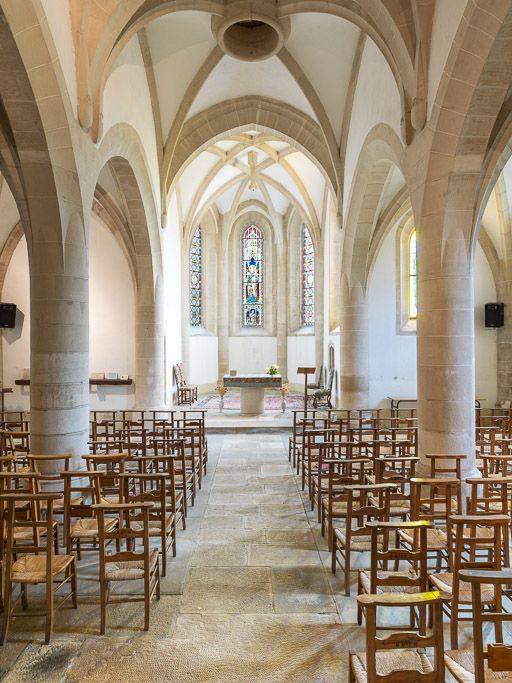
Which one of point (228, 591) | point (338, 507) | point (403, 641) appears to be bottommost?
point (228, 591)

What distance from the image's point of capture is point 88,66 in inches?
297

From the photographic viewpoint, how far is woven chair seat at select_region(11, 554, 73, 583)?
379 cm

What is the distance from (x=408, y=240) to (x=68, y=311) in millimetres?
11015

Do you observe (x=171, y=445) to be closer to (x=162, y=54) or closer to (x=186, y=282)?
(x=162, y=54)

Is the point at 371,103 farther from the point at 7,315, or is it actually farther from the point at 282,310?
the point at 282,310

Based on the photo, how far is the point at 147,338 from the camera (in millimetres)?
13750

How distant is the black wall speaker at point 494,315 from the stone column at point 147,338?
28.7 ft

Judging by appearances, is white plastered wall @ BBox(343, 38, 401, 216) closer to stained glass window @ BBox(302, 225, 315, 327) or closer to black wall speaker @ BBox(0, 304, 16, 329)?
black wall speaker @ BBox(0, 304, 16, 329)

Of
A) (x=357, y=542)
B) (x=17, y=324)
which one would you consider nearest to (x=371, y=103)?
(x=357, y=542)

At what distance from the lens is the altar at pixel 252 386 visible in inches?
563

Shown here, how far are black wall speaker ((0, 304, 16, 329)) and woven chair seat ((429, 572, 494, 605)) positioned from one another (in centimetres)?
1359

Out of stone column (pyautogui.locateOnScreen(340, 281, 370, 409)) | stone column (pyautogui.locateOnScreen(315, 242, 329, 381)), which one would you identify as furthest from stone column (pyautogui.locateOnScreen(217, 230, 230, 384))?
stone column (pyautogui.locateOnScreen(340, 281, 370, 409))

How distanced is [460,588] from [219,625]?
177cm

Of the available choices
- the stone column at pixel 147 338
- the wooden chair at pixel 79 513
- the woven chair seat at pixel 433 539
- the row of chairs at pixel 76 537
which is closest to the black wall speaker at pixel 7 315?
the stone column at pixel 147 338
